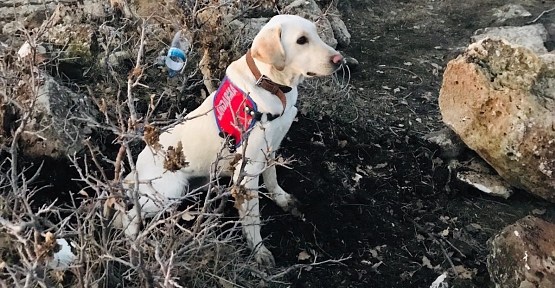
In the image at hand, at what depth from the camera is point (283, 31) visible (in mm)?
3195

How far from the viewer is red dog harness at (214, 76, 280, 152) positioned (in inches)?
127

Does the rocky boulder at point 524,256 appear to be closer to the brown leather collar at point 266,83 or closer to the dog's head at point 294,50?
the dog's head at point 294,50

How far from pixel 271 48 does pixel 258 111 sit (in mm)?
357

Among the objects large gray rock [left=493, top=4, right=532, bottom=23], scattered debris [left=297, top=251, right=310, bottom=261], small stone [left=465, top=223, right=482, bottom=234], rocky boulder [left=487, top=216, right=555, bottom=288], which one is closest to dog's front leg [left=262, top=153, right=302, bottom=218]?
scattered debris [left=297, top=251, right=310, bottom=261]

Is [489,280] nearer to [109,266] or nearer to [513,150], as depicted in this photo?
[513,150]

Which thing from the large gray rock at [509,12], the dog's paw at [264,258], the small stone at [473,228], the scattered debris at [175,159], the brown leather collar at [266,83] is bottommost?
the large gray rock at [509,12]

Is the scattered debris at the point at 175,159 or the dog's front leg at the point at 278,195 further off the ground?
the scattered debris at the point at 175,159

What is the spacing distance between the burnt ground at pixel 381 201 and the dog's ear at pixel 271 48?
1094 mm

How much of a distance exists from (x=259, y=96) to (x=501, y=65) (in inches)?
72.9

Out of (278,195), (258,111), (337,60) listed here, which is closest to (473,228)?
(278,195)

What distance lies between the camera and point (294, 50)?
322 cm

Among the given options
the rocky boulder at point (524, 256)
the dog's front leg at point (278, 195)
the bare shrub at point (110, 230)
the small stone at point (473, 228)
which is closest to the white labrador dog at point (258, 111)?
the bare shrub at point (110, 230)

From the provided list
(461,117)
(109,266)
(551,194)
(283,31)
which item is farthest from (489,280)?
(109,266)

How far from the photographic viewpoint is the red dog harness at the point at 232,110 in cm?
322
